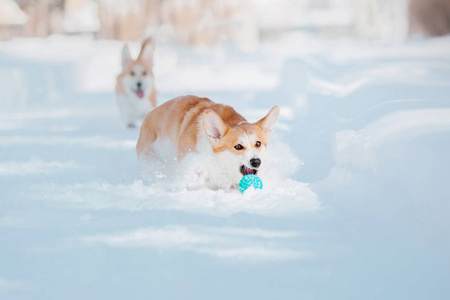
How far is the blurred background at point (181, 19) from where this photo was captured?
81.4ft

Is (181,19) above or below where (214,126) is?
above

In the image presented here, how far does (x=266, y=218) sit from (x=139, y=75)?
5899 mm

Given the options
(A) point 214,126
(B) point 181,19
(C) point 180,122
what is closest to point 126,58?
(C) point 180,122

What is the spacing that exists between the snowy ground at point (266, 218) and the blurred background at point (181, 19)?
615 inches

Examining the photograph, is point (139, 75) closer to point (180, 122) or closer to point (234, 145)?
point (180, 122)

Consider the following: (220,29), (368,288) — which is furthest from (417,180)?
(220,29)

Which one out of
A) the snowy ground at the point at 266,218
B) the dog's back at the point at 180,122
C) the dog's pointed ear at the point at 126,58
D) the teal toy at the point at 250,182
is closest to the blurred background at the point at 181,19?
the dog's pointed ear at the point at 126,58

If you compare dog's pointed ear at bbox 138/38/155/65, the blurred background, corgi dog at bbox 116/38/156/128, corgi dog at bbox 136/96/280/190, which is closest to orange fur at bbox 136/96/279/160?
corgi dog at bbox 136/96/280/190

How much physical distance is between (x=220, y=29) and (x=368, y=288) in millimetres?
32978

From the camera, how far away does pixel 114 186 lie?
4215mm

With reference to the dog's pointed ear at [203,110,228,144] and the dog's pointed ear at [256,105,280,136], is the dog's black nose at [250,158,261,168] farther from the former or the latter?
the dog's pointed ear at [256,105,280,136]

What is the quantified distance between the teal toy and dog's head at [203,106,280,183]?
0.23 ft

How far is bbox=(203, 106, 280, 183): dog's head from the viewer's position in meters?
3.91

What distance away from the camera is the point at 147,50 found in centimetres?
867
